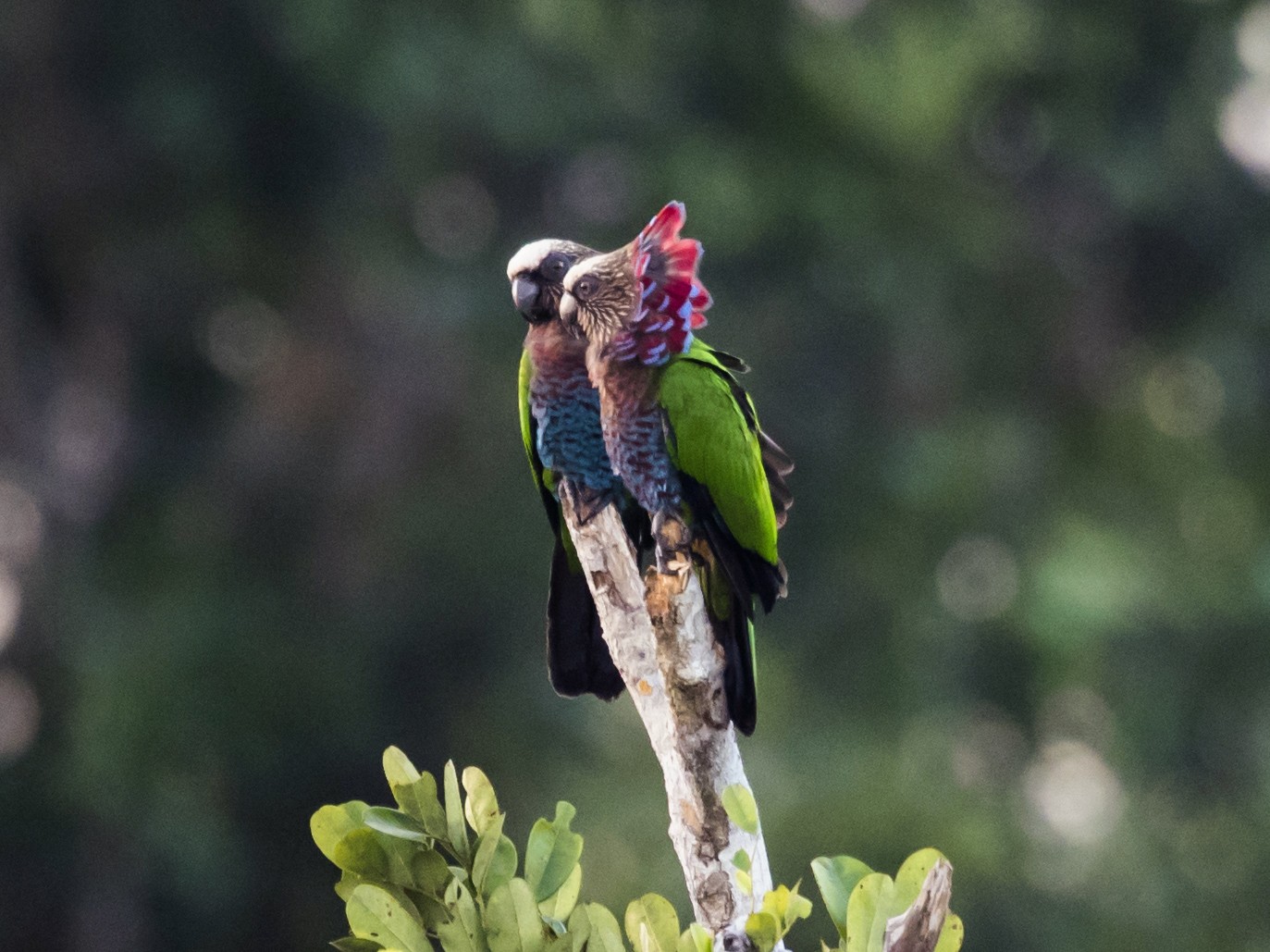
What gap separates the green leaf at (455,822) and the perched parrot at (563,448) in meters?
1.08

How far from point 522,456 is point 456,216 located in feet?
5.04

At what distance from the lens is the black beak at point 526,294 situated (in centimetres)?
377

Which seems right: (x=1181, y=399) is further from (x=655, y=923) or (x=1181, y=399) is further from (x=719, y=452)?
(x=655, y=923)

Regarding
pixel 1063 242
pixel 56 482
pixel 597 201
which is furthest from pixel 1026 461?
pixel 56 482

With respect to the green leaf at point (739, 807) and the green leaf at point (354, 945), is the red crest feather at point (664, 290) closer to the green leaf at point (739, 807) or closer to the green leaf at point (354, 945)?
the green leaf at point (739, 807)

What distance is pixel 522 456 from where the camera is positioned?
9.92 metres

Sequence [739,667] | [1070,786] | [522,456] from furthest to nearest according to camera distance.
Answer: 1. [1070,786]
2. [522,456]
3. [739,667]

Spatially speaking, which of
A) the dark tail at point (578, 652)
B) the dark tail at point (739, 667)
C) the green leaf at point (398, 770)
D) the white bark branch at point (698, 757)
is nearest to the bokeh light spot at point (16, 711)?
the dark tail at point (578, 652)

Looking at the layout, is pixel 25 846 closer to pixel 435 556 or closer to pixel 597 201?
pixel 435 556

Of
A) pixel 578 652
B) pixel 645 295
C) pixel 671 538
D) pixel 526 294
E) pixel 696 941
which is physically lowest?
pixel 696 941

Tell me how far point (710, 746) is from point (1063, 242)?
9.40 meters

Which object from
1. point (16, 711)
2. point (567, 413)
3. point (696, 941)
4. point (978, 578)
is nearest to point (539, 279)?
point (567, 413)

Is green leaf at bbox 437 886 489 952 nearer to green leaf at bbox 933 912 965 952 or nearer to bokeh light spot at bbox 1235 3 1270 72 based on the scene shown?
green leaf at bbox 933 912 965 952

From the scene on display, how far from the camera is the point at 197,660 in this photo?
31.5ft
